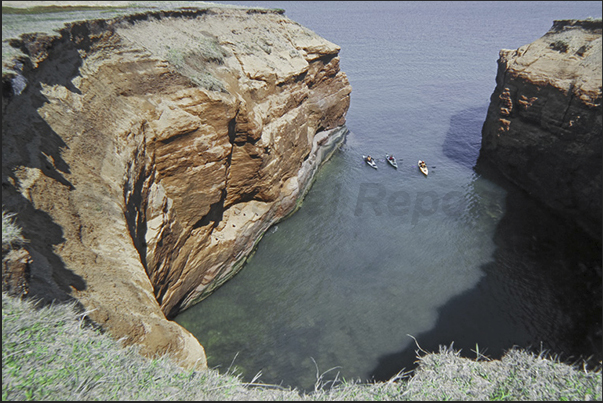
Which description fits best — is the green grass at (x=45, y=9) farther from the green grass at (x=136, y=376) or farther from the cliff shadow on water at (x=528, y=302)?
the cliff shadow on water at (x=528, y=302)

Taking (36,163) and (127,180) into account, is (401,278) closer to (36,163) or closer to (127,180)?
(127,180)

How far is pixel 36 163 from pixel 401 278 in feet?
44.5

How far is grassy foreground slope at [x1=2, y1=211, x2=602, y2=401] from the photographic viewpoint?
5.07 metres

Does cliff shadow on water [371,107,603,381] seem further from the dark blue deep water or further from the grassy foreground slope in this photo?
the grassy foreground slope

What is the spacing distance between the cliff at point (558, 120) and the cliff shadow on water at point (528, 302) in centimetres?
144

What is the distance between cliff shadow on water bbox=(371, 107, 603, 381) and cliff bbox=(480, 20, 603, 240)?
144 cm

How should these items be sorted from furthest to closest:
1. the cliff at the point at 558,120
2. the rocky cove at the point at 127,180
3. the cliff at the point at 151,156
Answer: the cliff at the point at 558,120 < the cliff at the point at 151,156 < the rocky cove at the point at 127,180

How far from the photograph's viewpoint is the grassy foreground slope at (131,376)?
200 inches

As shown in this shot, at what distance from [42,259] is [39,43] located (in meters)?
6.73

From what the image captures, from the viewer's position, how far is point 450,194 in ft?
71.8

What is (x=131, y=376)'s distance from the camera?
581 cm

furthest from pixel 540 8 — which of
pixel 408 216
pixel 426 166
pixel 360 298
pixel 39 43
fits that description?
pixel 39 43

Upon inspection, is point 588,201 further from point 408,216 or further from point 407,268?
point 407,268

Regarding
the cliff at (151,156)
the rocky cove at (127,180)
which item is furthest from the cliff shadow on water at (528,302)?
the rocky cove at (127,180)
